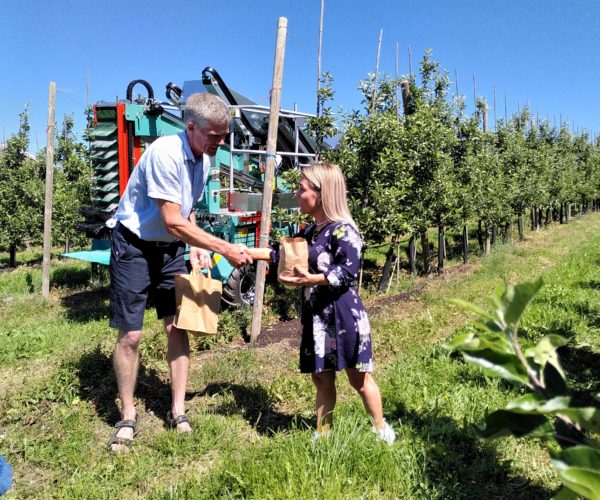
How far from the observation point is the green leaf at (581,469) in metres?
0.80

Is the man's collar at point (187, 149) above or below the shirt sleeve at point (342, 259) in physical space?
above

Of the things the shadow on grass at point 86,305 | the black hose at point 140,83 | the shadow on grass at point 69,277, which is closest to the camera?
the black hose at point 140,83

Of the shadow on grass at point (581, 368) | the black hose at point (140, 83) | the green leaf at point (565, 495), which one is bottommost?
the shadow on grass at point (581, 368)

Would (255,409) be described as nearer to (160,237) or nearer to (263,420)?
(263,420)

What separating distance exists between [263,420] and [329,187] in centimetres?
166

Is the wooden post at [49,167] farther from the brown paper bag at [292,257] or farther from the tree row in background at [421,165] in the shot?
the brown paper bag at [292,257]

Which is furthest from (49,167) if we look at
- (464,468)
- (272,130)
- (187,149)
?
(464,468)

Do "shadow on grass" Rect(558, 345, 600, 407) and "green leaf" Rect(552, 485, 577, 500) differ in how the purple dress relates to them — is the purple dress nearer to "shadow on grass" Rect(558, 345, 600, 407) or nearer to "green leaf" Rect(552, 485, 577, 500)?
"green leaf" Rect(552, 485, 577, 500)

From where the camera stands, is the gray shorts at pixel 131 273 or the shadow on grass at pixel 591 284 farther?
the shadow on grass at pixel 591 284

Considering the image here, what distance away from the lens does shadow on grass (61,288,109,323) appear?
20.2ft

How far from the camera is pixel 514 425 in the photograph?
3.04ft

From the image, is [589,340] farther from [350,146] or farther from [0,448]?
[0,448]

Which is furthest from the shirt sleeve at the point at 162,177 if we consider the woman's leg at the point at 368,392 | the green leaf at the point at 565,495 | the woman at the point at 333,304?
the green leaf at the point at 565,495

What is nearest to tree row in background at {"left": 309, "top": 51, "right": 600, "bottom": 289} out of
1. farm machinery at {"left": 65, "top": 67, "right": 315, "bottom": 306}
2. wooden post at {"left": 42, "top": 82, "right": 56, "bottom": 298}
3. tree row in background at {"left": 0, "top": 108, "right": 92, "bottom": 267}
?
farm machinery at {"left": 65, "top": 67, "right": 315, "bottom": 306}
